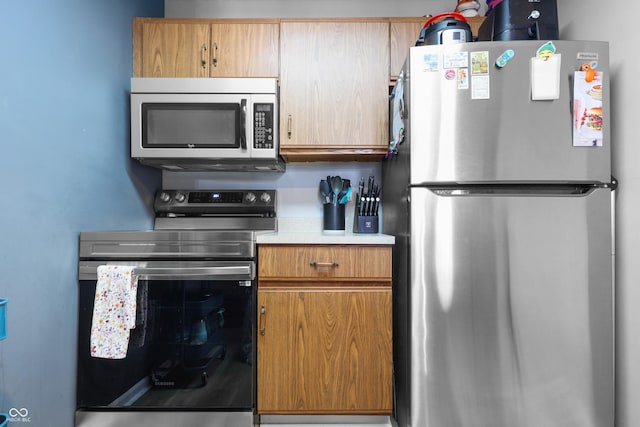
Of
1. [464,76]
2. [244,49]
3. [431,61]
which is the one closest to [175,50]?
[244,49]

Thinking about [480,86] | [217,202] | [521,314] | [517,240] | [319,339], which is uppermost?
[480,86]

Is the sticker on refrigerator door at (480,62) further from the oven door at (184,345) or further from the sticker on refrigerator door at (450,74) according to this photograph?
the oven door at (184,345)

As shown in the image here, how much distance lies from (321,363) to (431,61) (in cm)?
132

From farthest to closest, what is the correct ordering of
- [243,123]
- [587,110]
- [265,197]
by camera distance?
[265,197] < [243,123] < [587,110]

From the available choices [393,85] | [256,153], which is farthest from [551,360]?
[256,153]

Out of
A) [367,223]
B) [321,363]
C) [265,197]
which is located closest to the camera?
[321,363]

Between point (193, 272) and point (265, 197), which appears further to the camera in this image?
point (265, 197)

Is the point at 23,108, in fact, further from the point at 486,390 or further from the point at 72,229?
the point at 486,390

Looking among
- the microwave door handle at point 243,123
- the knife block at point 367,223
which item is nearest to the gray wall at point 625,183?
the knife block at point 367,223

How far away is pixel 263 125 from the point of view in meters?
1.63

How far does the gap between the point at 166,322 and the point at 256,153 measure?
0.88 metres

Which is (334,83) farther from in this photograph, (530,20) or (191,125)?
(530,20)

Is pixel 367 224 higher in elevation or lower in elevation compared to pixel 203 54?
lower

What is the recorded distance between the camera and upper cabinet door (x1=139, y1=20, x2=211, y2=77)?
5.57 feet
